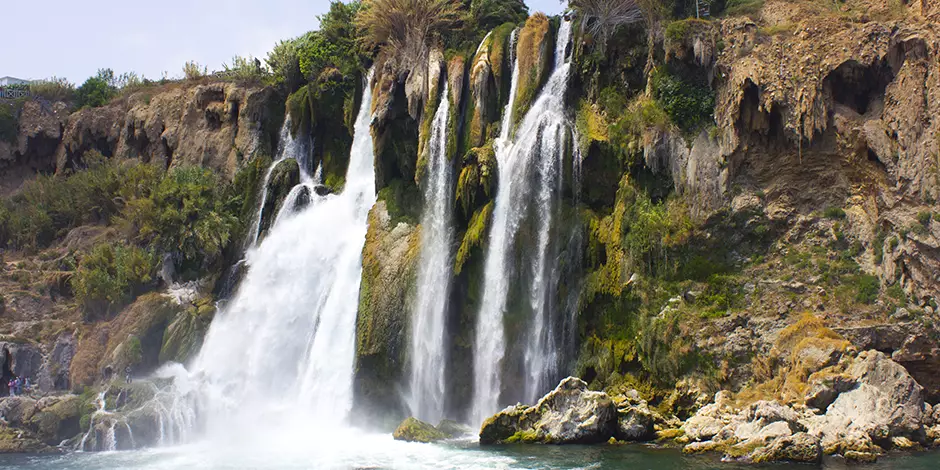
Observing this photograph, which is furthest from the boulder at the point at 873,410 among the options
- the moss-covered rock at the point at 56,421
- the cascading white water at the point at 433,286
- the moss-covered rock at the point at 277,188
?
the moss-covered rock at the point at 277,188

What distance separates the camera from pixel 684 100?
76.9ft

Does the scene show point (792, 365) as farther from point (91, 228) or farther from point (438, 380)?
point (91, 228)

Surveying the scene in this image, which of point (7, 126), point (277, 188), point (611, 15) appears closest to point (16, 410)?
point (277, 188)

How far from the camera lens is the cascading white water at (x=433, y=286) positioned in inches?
950

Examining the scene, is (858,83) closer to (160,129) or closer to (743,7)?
(743,7)

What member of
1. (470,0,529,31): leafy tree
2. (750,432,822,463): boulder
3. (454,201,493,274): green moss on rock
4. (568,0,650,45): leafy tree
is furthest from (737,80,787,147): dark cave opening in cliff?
(470,0,529,31): leafy tree

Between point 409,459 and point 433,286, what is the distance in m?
8.02

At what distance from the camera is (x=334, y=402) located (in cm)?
2491

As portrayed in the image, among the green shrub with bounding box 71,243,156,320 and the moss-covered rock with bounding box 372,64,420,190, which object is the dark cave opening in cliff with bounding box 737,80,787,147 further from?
the green shrub with bounding box 71,243,156,320

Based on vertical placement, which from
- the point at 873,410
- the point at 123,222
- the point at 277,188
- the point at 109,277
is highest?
the point at 277,188

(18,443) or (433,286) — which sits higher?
(433,286)


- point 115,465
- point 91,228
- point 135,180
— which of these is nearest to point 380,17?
point 135,180

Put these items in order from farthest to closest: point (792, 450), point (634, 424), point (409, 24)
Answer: point (409, 24) < point (634, 424) < point (792, 450)

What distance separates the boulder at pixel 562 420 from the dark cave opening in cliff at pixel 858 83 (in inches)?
418
